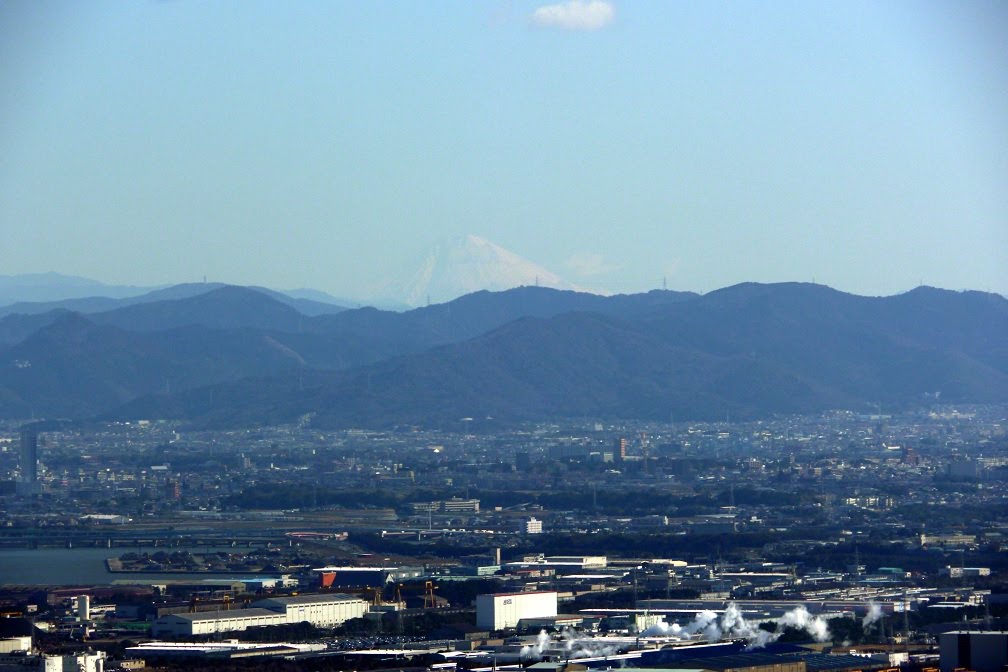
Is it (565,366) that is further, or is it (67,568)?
(565,366)

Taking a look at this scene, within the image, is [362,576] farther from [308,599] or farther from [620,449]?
[620,449]

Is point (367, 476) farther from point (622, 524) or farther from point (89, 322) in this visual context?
point (89, 322)

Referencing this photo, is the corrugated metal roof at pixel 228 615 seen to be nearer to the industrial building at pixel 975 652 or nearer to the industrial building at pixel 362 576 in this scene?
the industrial building at pixel 362 576

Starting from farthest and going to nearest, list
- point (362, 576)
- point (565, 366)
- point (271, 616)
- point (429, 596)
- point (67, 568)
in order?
point (565, 366), point (67, 568), point (362, 576), point (429, 596), point (271, 616)

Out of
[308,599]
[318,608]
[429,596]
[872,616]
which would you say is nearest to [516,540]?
[429,596]

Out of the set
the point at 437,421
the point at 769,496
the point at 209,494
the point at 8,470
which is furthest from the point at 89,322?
the point at 769,496

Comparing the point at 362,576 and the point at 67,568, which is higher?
the point at 67,568

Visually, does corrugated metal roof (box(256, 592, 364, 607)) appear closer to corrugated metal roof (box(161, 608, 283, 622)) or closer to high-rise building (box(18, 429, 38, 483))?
corrugated metal roof (box(161, 608, 283, 622))
